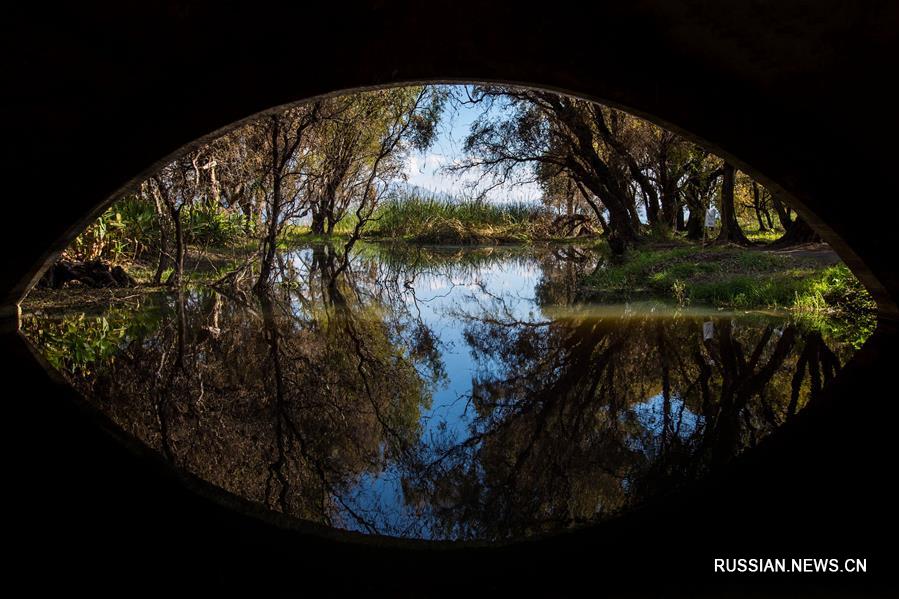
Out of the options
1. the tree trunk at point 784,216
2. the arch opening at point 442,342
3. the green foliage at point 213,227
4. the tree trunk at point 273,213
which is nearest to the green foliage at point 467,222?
the arch opening at point 442,342

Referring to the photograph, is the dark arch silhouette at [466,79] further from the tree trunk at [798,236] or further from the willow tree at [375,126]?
the tree trunk at [798,236]

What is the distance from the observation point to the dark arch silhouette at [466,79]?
11.3ft

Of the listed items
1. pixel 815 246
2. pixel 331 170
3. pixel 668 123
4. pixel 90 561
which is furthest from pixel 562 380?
pixel 815 246

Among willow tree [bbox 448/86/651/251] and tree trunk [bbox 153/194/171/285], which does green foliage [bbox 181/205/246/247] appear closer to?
tree trunk [bbox 153/194/171/285]

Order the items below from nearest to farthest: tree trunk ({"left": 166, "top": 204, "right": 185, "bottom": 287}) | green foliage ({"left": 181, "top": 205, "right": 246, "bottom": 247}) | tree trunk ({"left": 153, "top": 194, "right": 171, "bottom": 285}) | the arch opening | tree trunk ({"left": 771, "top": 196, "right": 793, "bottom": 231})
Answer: the arch opening < tree trunk ({"left": 166, "top": 204, "right": 185, "bottom": 287}) < tree trunk ({"left": 153, "top": 194, "right": 171, "bottom": 285}) < green foliage ({"left": 181, "top": 205, "right": 246, "bottom": 247}) < tree trunk ({"left": 771, "top": 196, "right": 793, "bottom": 231})

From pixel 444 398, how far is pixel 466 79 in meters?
3.42

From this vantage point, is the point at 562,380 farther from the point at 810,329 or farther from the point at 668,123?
the point at 810,329

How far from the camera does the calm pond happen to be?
2617 mm

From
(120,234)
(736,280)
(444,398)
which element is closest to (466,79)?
(444,398)

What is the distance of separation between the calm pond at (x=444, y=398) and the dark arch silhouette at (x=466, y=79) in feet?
1.16

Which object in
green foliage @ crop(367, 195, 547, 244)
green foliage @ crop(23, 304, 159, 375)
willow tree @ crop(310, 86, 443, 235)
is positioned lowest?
→ green foliage @ crop(23, 304, 159, 375)

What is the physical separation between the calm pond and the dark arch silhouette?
353 mm

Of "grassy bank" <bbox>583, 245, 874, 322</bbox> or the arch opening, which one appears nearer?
the arch opening

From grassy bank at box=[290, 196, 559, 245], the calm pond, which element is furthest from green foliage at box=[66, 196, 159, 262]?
grassy bank at box=[290, 196, 559, 245]
